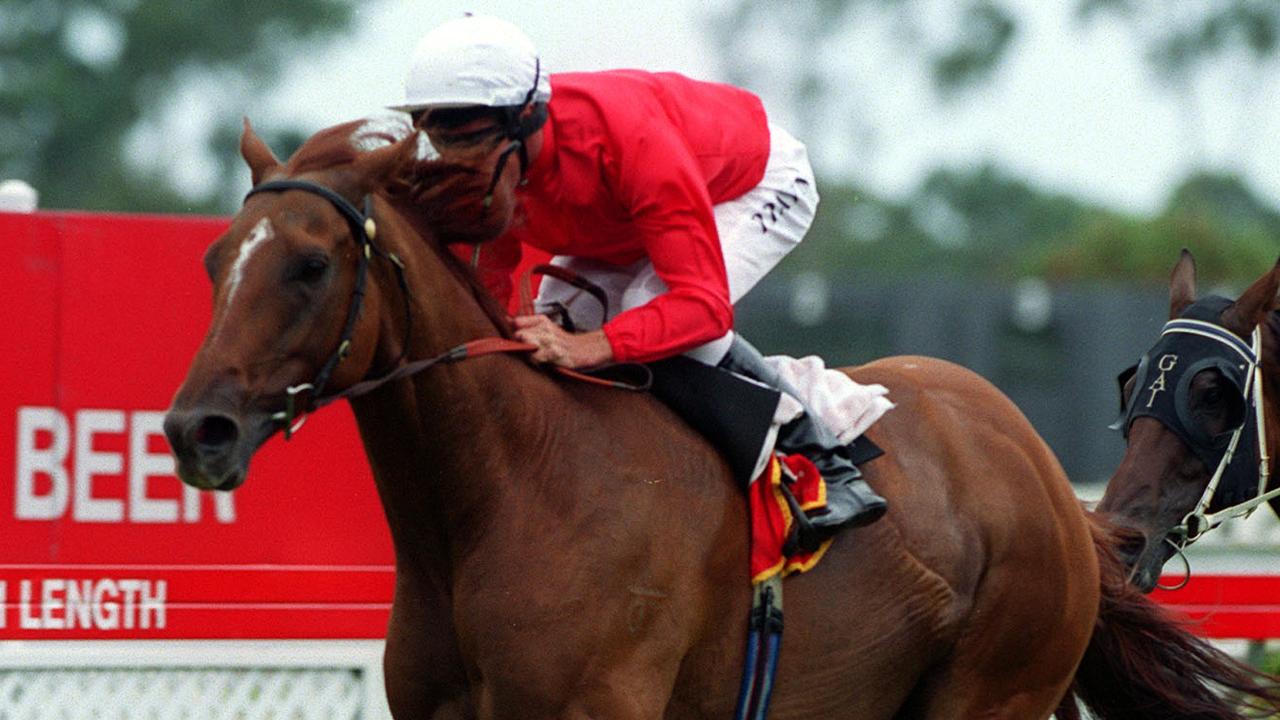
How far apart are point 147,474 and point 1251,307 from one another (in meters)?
3.01

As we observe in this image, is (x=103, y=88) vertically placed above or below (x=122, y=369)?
below

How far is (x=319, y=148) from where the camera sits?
3432mm

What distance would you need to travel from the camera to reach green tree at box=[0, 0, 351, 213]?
37.9 metres

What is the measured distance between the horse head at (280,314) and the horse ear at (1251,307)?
91.2 inches

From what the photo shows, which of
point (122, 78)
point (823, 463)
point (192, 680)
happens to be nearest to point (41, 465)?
point (192, 680)

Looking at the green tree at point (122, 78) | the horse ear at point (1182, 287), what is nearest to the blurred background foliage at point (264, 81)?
the green tree at point (122, 78)

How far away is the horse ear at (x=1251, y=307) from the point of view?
4.67 metres

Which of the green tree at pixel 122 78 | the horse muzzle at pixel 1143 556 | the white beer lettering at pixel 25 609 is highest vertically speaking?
the horse muzzle at pixel 1143 556

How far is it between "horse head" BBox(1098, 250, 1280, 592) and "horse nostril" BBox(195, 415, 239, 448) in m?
2.41

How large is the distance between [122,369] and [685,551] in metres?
2.32

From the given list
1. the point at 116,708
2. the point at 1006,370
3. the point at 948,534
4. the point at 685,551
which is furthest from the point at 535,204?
the point at 1006,370

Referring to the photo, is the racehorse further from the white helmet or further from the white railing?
the white railing

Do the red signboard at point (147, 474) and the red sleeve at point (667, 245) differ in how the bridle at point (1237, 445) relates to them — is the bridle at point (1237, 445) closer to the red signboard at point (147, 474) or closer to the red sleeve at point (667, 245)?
the red sleeve at point (667, 245)

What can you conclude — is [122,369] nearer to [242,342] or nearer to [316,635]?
[316,635]
